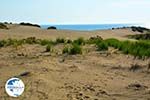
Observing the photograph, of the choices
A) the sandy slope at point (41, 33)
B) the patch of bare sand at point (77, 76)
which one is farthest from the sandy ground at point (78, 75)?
the sandy slope at point (41, 33)

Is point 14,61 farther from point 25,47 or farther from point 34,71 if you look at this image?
point 25,47

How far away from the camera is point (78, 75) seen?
10.9 meters

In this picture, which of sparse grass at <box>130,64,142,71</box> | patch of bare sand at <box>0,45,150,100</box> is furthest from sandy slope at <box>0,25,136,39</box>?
sparse grass at <box>130,64,142,71</box>

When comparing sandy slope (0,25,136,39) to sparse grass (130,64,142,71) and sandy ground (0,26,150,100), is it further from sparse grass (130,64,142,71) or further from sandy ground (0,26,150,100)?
sparse grass (130,64,142,71)

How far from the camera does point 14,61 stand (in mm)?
13344

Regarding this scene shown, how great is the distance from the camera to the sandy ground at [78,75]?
28.6ft

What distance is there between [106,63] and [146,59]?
5.31 feet

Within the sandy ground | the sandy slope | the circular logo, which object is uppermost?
the circular logo

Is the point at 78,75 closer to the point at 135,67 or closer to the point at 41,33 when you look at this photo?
the point at 135,67

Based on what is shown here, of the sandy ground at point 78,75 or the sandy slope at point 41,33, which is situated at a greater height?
the sandy ground at point 78,75

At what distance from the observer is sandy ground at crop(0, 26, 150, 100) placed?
8727 mm

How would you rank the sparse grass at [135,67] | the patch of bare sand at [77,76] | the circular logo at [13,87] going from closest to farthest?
the circular logo at [13,87]
the patch of bare sand at [77,76]
the sparse grass at [135,67]

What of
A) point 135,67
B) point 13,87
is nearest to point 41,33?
point 135,67

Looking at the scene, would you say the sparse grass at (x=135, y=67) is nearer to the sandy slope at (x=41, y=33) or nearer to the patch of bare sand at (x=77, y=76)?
the patch of bare sand at (x=77, y=76)
